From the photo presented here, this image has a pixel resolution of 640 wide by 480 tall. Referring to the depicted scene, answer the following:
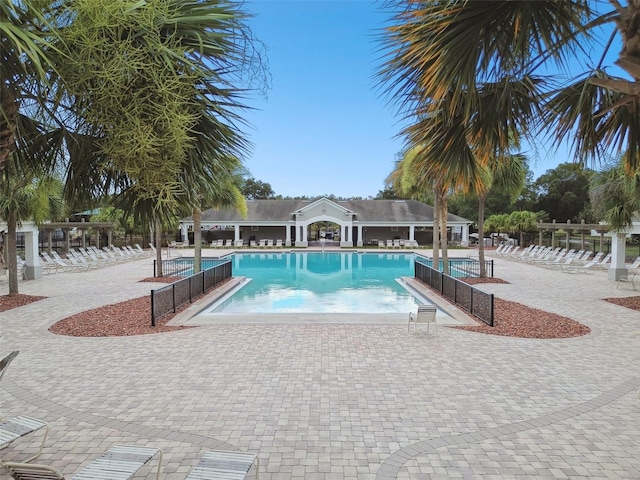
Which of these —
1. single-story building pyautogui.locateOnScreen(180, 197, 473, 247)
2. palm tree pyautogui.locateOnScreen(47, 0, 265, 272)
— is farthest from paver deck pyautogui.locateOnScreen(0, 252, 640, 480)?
single-story building pyautogui.locateOnScreen(180, 197, 473, 247)

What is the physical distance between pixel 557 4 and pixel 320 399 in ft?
16.1

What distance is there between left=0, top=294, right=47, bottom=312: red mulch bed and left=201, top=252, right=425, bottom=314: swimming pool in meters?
5.39

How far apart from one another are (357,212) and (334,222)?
3067 millimetres

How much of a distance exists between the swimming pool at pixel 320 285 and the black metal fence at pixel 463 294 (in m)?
0.95

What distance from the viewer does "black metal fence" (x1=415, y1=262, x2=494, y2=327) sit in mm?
10172

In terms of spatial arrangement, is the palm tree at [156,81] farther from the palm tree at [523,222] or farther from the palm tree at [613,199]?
the palm tree at [523,222]

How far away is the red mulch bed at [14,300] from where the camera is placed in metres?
12.2

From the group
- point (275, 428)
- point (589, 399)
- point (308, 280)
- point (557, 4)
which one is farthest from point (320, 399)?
point (308, 280)

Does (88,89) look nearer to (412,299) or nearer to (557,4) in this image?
(557,4)

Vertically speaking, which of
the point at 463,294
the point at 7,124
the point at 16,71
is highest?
the point at 16,71

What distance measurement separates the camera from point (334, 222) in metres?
42.8

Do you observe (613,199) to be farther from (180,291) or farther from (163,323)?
(163,323)

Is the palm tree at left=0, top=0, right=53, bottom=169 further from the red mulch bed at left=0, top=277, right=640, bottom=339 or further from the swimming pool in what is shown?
the swimming pool

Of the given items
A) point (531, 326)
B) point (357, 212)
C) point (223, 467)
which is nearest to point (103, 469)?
point (223, 467)
